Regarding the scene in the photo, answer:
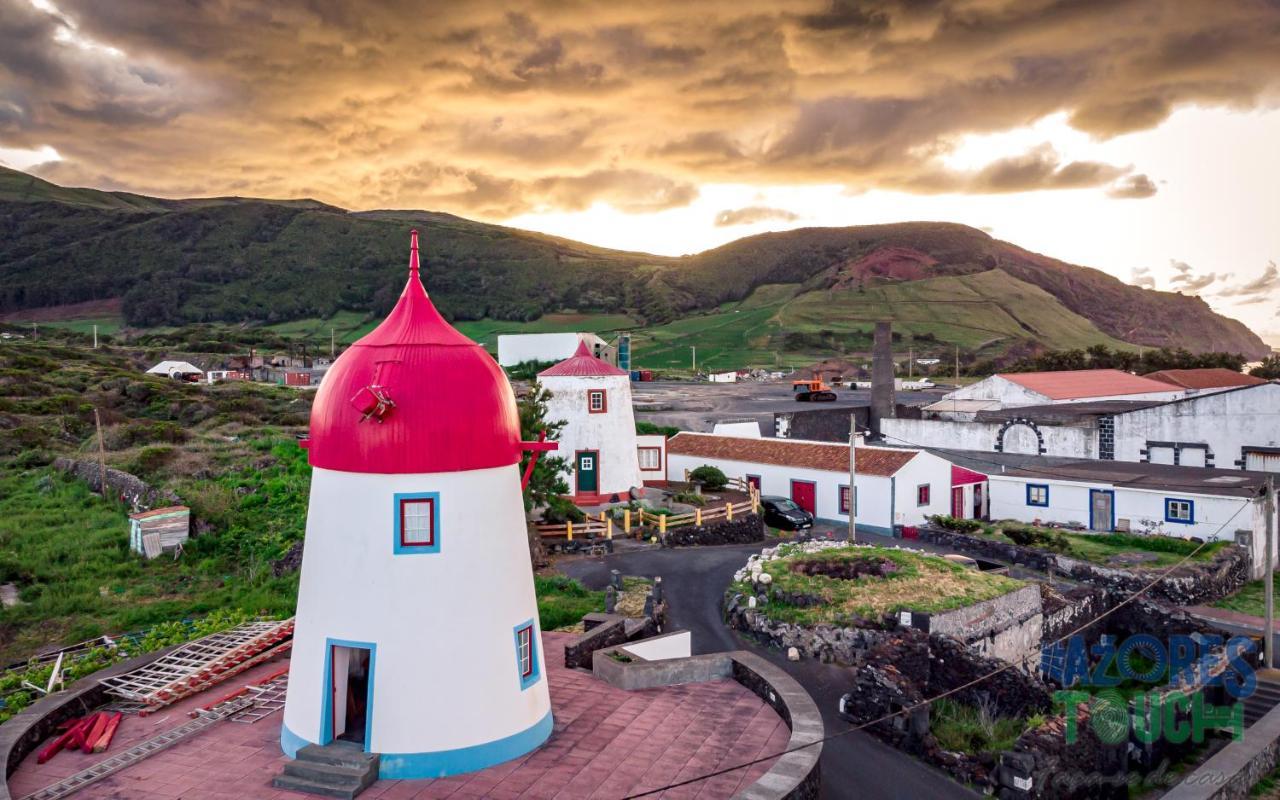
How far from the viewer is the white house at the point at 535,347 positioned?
7269 centimetres

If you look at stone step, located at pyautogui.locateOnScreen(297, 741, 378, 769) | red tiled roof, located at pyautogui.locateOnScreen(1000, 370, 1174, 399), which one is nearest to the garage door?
red tiled roof, located at pyautogui.locateOnScreen(1000, 370, 1174, 399)

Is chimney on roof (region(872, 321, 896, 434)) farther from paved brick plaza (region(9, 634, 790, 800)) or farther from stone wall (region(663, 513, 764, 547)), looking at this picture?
paved brick plaza (region(9, 634, 790, 800))

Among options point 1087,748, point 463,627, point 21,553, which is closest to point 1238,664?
point 1087,748

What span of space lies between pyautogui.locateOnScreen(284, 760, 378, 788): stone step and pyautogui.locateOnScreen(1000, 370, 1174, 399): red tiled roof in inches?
1999

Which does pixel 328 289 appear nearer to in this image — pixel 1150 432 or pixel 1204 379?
pixel 1204 379

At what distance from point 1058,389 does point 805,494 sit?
2709cm

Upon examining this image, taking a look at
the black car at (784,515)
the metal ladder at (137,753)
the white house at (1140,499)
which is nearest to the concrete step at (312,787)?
the metal ladder at (137,753)

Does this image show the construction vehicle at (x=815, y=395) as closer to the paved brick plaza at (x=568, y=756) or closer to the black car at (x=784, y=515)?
the black car at (x=784, y=515)

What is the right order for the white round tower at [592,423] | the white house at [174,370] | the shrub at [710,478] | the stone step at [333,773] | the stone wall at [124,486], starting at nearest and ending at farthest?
the stone step at [333,773] → the stone wall at [124,486] → the white round tower at [592,423] → the shrub at [710,478] → the white house at [174,370]

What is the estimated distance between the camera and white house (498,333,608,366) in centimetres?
7269

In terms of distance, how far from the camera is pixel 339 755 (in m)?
9.60

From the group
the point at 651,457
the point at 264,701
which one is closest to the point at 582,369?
the point at 651,457

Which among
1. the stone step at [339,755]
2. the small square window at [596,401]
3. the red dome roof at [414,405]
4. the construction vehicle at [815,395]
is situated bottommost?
the stone step at [339,755]

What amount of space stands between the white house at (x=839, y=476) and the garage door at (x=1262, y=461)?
13600 millimetres
